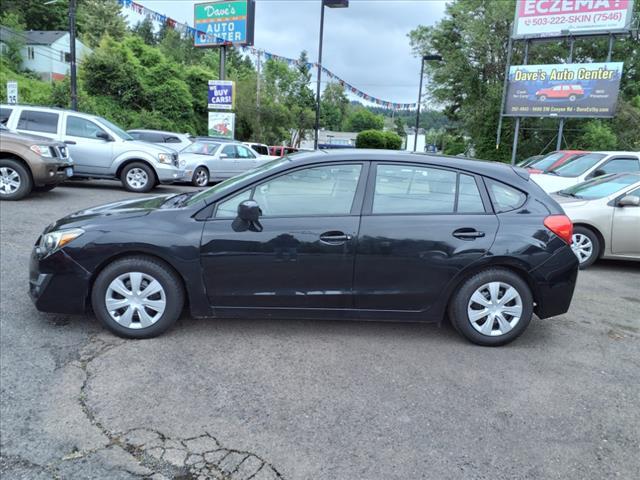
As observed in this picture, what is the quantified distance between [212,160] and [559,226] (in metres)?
12.9

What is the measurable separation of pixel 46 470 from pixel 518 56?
3225 centimetres

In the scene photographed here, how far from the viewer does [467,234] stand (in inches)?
160

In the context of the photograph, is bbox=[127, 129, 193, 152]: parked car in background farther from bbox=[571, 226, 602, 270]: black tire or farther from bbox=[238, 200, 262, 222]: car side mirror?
bbox=[238, 200, 262, 222]: car side mirror

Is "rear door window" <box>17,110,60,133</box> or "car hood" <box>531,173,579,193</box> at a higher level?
"rear door window" <box>17,110,60,133</box>

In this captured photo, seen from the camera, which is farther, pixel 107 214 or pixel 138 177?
pixel 138 177

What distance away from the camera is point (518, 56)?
2962cm

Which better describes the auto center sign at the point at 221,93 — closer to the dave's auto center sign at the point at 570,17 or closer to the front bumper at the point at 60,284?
the dave's auto center sign at the point at 570,17

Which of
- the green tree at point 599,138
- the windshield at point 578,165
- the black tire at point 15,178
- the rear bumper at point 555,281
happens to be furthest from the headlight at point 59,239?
the green tree at point 599,138

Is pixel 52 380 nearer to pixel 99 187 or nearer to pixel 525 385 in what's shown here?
pixel 525 385

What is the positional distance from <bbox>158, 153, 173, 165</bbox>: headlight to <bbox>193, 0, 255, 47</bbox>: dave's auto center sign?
1551 cm

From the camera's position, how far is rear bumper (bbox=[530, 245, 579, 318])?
13.6ft

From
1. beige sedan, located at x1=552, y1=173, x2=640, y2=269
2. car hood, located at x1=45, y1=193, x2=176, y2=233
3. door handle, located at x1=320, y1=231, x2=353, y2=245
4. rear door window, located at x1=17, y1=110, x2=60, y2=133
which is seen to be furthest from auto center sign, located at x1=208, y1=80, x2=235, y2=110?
door handle, located at x1=320, y1=231, x2=353, y2=245

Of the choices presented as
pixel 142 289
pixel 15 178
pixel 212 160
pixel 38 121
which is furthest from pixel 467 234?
pixel 212 160

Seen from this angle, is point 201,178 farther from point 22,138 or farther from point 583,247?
point 583,247
